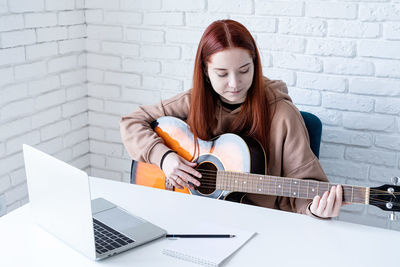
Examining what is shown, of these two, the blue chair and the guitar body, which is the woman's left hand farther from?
the blue chair

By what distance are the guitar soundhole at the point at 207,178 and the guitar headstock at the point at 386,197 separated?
50 centimetres

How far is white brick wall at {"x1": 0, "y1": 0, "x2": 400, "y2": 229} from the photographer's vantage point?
198 centimetres

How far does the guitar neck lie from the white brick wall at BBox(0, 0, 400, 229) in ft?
2.39

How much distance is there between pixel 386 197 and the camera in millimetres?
1265

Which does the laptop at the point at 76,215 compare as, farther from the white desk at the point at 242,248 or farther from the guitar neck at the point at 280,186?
the guitar neck at the point at 280,186

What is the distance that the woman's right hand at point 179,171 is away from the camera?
1.58 meters

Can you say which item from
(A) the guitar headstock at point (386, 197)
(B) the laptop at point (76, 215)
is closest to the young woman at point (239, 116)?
(A) the guitar headstock at point (386, 197)

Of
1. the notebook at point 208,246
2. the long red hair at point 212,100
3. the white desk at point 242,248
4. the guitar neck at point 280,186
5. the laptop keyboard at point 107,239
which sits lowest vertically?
the white desk at point 242,248

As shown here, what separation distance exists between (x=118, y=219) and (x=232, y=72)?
0.61 m

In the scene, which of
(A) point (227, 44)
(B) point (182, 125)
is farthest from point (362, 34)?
(B) point (182, 125)

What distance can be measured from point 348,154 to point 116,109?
3.95 feet

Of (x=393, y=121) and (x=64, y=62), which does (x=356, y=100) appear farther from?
(x=64, y=62)

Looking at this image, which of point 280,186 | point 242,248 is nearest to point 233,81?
point 280,186

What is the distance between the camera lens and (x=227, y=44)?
5.24 feet
